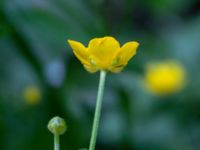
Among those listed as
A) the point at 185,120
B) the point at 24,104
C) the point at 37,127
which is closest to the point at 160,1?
the point at 185,120

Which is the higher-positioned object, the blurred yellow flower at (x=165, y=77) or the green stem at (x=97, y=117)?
the blurred yellow flower at (x=165, y=77)

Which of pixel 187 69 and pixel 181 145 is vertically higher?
pixel 187 69

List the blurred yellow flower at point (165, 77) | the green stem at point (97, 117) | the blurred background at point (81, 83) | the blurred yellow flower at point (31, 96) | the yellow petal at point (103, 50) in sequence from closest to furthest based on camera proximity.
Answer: the green stem at point (97, 117)
the yellow petal at point (103, 50)
the blurred background at point (81, 83)
the blurred yellow flower at point (31, 96)
the blurred yellow flower at point (165, 77)

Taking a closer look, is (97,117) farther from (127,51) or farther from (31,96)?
(31,96)

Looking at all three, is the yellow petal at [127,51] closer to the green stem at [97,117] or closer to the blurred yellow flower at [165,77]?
the green stem at [97,117]

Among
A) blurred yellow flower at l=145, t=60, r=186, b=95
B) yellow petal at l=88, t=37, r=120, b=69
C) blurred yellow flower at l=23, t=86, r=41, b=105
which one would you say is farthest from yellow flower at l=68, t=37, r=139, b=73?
blurred yellow flower at l=145, t=60, r=186, b=95

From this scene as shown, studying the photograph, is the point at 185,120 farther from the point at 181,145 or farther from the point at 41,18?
the point at 41,18

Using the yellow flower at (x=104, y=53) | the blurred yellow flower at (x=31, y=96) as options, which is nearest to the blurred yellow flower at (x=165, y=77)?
the blurred yellow flower at (x=31, y=96)
